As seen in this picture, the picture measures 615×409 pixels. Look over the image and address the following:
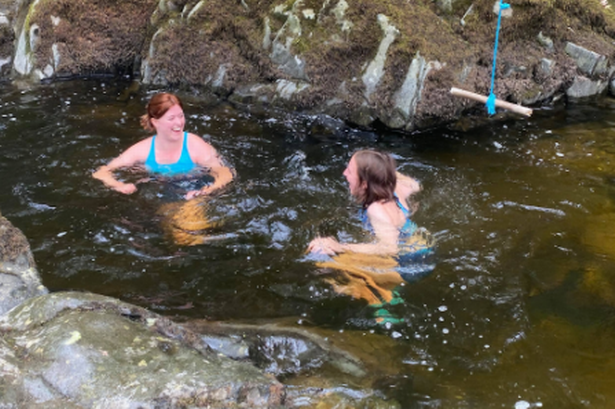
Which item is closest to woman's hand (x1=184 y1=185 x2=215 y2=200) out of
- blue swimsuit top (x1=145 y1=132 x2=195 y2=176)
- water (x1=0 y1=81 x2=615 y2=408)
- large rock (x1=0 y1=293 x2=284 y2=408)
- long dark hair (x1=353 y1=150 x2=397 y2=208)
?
water (x1=0 y1=81 x2=615 y2=408)

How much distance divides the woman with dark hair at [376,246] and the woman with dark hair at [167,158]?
1.85 metres

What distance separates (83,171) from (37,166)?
0.62m

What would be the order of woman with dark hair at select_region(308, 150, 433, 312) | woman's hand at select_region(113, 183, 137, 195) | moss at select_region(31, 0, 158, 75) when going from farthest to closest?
moss at select_region(31, 0, 158, 75) → woman's hand at select_region(113, 183, 137, 195) → woman with dark hair at select_region(308, 150, 433, 312)

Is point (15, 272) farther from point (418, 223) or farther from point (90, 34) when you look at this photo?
point (90, 34)

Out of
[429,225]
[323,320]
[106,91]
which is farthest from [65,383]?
[106,91]

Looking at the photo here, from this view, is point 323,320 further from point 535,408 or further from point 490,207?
point 490,207

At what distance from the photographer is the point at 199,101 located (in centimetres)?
847

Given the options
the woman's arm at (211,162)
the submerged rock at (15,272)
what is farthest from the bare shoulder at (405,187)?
the submerged rock at (15,272)

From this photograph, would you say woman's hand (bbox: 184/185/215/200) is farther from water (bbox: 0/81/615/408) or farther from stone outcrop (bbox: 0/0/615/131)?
stone outcrop (bbox: 0/0/615/131)

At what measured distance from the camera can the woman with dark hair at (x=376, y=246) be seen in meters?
4.44

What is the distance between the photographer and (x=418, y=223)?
5.29 m

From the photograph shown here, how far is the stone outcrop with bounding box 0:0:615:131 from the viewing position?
7422 millimetres

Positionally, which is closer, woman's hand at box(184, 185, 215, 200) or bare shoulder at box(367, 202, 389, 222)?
bare shoulder at box(367, 202, 389, 222)

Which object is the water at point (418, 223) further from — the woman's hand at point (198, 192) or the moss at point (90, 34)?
the moss at point (90, 34)
